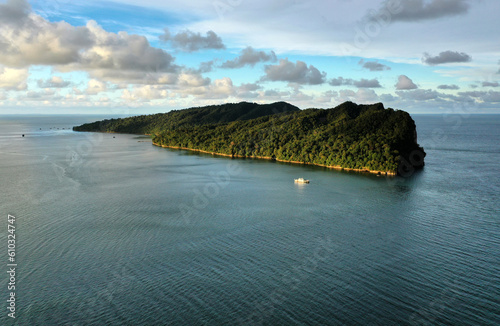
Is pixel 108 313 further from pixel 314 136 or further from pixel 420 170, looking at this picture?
pixel 314 136

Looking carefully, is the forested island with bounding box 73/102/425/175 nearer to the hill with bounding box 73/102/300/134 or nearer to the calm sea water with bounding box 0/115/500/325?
the calm sea water with bounding box 0/115/500/325

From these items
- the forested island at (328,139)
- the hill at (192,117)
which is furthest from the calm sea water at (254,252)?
the hill at (192,117)

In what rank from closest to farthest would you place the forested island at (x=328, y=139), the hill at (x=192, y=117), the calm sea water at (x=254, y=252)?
the calm sea water at (x=254, y=252)
the forested island at (x=328, y=139)
the hill at (x=192, y=117)

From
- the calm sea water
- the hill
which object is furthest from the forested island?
the hill

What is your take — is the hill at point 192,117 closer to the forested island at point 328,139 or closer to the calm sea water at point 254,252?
the forested island at point 328,139

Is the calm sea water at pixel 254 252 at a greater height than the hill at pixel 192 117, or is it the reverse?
the hill at pixel 192 117

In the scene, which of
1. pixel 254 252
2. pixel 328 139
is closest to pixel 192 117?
pixel 328 139

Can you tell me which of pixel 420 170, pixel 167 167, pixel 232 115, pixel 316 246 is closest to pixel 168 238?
pixel 316 246
